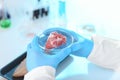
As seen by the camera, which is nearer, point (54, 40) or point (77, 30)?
point (54, 40)

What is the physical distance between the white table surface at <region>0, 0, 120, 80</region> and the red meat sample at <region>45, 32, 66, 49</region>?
14 cm

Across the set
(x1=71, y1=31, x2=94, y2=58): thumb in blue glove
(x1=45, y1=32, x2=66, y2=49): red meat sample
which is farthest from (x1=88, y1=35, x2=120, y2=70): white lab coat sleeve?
(x1=45, y1=32, x2=66, y2=49): red meat sample

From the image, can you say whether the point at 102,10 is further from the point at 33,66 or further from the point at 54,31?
the point at 33,66

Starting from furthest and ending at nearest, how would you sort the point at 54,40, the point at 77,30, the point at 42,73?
the point at 77,30 < the point at 54,40 < the point at 42,73

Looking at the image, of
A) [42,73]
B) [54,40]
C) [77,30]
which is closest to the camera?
[42,73]

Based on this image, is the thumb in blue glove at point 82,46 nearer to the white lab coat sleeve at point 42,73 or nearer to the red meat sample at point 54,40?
the red meat sample at point 54,40

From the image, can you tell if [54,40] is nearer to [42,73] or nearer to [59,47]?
[59,47]

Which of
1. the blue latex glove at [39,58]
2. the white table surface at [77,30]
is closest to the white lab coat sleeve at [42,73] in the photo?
the blue latex glove at [39,58]

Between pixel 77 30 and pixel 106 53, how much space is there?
37cm

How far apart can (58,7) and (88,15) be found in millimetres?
187

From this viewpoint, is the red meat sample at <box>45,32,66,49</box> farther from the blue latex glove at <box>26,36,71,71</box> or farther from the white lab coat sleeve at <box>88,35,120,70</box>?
the white lab coat sleeve at <box>88,35,120,70</box>

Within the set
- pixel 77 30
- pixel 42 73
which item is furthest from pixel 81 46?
pixel 77 30

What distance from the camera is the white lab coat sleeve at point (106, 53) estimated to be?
2.96 feet

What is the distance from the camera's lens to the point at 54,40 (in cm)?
85
